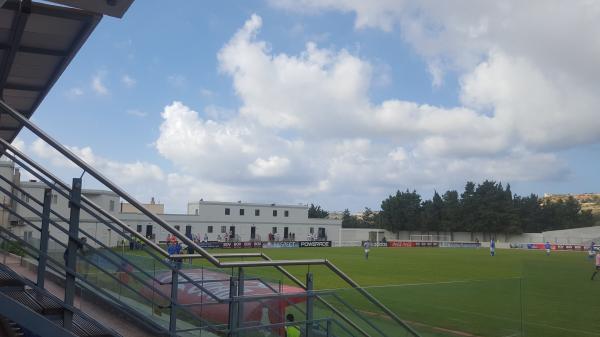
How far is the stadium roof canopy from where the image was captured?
12.5 ft

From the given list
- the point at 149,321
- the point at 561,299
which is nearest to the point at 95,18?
the point at 149,321

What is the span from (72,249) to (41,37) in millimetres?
1812

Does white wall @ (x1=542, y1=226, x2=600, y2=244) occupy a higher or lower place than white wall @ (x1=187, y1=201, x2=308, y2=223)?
lower

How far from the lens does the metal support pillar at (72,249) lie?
400 centimetres

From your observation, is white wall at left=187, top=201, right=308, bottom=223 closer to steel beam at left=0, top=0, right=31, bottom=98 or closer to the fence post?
the fence post

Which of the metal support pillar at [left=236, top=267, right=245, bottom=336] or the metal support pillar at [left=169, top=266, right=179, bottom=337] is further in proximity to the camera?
the metal support pillar at [left=236, top=267, right=245, bottom=336]

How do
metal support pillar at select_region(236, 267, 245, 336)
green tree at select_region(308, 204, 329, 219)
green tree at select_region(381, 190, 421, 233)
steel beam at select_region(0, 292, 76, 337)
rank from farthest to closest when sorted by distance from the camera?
green tree at select_region(308, 204, 329, 219) → green tree at select_region(381, 190, 421, 233) → metal support pillar at select_region(236, 267, 245, 336) → steel beam at select_region(0, 292, 76, 337)

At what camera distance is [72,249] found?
4.06 metres

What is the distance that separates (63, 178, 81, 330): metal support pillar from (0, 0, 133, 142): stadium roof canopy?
125cm

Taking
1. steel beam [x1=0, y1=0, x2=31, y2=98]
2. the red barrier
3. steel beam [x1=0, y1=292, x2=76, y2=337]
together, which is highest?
steel beam [x1=0, y1=0, x2=31, y2=98]

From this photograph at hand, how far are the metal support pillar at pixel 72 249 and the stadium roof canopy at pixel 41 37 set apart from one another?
125 centimetres

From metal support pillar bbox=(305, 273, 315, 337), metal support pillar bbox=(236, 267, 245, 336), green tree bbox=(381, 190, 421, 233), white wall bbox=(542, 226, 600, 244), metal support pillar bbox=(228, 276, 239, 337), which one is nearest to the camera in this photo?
metal support pillar bbox=(228, 276, 239, 337)

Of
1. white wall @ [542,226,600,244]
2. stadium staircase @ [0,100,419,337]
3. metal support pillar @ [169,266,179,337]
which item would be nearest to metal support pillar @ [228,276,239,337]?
stadium staircase @ [0,100,419,337]

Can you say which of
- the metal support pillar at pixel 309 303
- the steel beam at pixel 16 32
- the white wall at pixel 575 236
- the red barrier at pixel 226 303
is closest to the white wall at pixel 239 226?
the white wall at pixel 575 236
